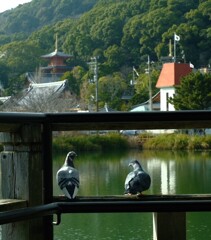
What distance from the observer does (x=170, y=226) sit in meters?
1.69

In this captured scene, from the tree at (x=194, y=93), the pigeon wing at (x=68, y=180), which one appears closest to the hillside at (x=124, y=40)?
the tree at (x=194, y=93)

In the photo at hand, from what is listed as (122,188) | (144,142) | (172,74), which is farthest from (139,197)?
(172,74)

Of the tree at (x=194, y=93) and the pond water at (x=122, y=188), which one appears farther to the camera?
the tree at (x=194, y=93)

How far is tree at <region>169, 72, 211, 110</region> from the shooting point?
3157cm

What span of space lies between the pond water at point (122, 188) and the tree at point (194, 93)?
3550 mm

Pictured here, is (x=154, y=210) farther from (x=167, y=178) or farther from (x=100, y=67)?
(x=100, y=67)

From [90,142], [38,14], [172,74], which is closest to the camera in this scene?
[90,142]

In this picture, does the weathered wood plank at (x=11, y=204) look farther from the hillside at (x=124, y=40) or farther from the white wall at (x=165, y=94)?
the hillside at (x=124, y=40)

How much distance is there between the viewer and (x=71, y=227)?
10.1m

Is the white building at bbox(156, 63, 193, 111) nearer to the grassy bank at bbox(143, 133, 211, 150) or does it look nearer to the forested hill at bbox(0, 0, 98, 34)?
the grassy bank at bbox(143, 133, 211, 150)

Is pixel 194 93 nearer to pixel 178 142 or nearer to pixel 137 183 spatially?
pixel 178 142

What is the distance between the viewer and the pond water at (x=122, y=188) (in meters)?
9.56

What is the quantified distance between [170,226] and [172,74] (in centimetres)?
4179

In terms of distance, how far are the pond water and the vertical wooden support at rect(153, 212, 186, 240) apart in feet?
5.41
